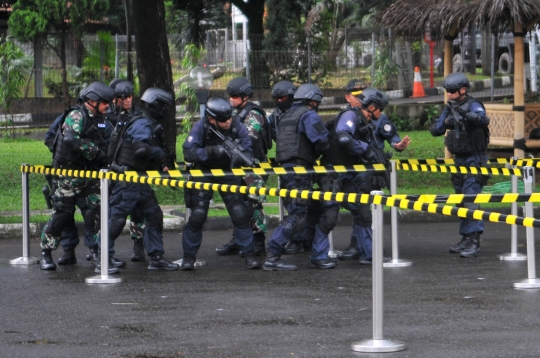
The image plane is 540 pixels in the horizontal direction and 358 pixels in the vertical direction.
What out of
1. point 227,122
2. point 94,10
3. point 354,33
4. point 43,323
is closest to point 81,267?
point 227,122

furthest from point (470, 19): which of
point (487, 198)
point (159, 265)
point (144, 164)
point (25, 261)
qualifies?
point (487, 198)

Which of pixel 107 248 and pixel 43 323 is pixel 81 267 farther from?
pixel 43 323

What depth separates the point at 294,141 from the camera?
35.2 ft

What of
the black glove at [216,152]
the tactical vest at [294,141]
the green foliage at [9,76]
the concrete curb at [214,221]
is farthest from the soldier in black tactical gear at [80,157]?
the green foliage at [9,76]

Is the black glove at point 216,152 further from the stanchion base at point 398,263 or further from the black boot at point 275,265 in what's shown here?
the stanchion base at point 398,263

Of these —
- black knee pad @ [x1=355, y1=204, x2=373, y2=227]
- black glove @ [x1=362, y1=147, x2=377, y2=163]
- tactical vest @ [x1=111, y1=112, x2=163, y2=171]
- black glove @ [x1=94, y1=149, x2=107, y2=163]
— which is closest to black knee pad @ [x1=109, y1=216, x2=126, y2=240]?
tactical vest @ [x1=111, y1=112, x2=163, y2=171]

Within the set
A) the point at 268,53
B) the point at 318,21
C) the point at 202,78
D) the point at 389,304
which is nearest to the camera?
the point at 389,304

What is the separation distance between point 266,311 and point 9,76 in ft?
59.7

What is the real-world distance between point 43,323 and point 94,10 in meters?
24.0

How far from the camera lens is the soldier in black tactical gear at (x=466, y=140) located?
11453 mm

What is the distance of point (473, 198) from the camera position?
7.11m

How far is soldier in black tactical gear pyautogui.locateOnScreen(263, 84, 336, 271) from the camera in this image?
10484 millimetres

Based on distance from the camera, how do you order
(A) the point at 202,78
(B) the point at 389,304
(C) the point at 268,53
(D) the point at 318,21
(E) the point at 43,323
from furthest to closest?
(D) the point at 318,21
(C) the point at 268,53
(A) the point at 202,78
(B) the point at 389,304
(E) the point at 43,323

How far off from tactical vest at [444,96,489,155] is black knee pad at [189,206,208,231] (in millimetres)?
2790
